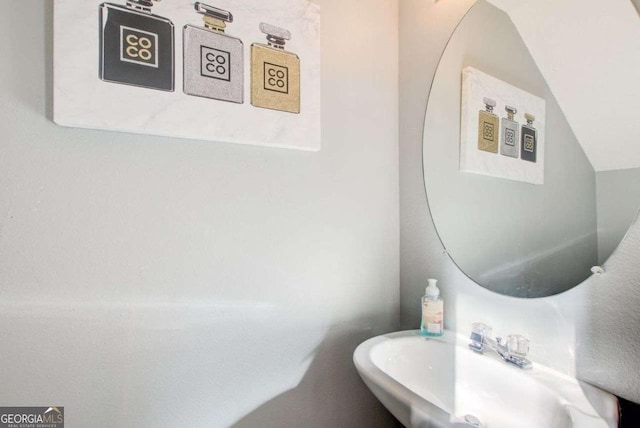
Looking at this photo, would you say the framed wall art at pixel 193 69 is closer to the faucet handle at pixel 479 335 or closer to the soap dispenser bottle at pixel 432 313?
the soap dispenser bottle at pixel 432 313

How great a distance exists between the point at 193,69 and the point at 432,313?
3.22 ft

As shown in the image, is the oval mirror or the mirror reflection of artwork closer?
the oval mirror

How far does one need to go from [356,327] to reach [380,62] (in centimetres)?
96

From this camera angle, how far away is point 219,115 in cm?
84

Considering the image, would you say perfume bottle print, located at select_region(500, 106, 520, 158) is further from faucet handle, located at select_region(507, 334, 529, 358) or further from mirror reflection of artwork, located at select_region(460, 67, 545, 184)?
faucet handle, located at select_region(507, 334, 529, 358)

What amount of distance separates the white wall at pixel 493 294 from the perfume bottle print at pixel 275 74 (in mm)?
467

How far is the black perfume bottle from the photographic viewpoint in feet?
2.36

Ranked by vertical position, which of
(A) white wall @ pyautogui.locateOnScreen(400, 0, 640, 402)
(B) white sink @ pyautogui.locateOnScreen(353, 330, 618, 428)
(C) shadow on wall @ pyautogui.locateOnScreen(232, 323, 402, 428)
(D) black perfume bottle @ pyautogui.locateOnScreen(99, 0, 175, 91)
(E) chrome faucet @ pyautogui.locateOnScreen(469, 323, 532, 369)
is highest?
(D) black perfume bottle @ pyautogui.locateOnScreen(99, 0, 175, 91)

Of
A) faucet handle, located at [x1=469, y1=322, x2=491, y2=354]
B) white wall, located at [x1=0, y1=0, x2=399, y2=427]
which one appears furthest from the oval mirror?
white wall, located at [x1=0, y1=0, x2=399, y2=427]

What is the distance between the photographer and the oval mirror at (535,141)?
70cm

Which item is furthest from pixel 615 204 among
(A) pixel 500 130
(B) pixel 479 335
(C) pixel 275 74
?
(C) pixel 275 74

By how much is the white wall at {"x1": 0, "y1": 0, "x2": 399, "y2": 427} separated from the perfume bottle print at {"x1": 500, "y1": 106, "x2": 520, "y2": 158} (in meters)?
0.38

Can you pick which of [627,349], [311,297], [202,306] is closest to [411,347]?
[311,297]

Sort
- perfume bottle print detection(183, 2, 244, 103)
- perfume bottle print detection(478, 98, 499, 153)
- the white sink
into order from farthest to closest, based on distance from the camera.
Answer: perfume bottle print detection(478, 98, 499, 153)
perfume bottle print detection(183, 2, 244, 103)
the white sink
